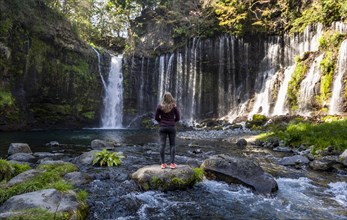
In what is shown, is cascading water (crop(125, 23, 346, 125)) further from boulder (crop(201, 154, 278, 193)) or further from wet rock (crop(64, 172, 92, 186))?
wet rock (crop(64, 172, 92, 186))

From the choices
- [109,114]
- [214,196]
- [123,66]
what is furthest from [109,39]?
[214,196]

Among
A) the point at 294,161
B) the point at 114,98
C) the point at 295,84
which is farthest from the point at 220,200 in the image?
the point at 114,98

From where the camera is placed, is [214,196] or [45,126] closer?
[214,196]

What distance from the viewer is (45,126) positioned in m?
31.2

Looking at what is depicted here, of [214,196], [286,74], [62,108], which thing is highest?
[286,74]

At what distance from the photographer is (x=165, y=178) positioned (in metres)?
7.26

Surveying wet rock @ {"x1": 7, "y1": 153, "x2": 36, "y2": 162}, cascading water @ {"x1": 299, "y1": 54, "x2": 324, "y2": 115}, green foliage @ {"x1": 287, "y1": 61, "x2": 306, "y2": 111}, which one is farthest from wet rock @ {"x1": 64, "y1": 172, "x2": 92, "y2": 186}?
green foliage @ {"x1": 287, "y1": 61, "x2": 306, "y2": 111}

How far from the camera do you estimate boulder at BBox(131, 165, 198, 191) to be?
7.19 meters

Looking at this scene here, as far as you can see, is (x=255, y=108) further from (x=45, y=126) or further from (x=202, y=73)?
(x=45, y=126)

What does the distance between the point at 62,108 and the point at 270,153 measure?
2588 cm

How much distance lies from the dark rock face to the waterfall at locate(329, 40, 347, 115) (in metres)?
26.1

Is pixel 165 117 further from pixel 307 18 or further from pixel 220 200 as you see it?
pixel 307 18

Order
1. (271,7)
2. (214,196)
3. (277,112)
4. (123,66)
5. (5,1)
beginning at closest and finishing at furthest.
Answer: (214,196)
(5,1)
(277,112)
(271,7)
(123,66)

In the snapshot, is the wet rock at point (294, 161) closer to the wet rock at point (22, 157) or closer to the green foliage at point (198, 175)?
the green foliage at point (198, 175)
